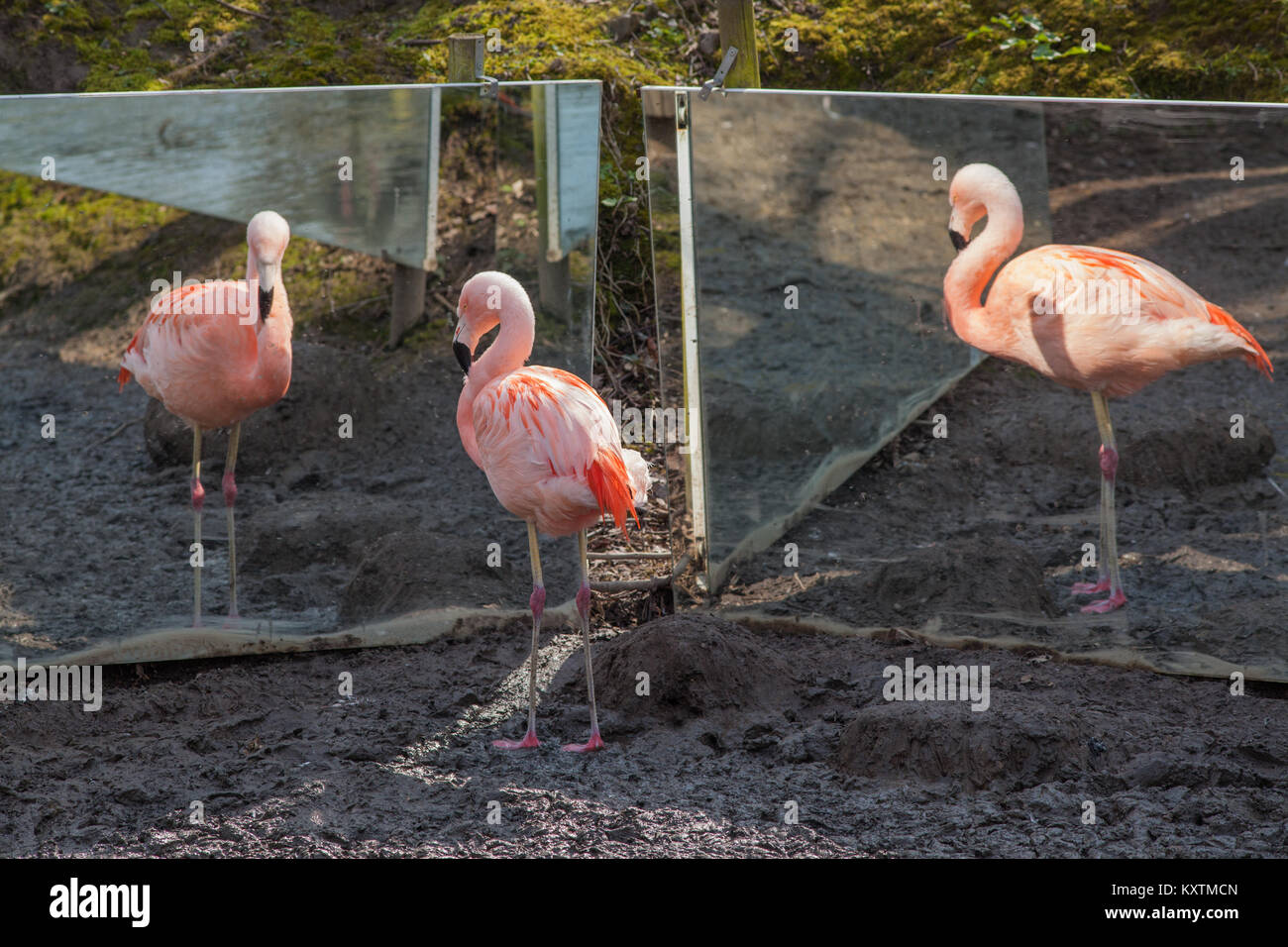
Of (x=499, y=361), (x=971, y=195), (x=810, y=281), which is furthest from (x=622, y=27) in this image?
(x=499, y=361)

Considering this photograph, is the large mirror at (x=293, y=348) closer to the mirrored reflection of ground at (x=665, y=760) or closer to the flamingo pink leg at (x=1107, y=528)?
the mirrored reflection of ground at (x=665, y=760)

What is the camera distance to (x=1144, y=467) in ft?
17.3

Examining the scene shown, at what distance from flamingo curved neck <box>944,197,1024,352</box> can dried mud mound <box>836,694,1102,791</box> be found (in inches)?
66.6

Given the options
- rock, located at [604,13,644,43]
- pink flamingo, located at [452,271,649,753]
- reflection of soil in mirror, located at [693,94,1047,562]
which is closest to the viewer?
pink flamingo, located at [452,271,649,753]

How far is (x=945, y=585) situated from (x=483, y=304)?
2.31 metres

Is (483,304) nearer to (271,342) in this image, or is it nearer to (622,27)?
(271,342)

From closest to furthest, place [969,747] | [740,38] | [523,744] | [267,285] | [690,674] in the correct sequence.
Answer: [969,747] < [523,744] < [690,674] < [267,285] < [740,38]

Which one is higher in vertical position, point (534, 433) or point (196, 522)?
point (534, 433)

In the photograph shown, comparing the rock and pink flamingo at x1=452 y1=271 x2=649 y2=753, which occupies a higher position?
the rock

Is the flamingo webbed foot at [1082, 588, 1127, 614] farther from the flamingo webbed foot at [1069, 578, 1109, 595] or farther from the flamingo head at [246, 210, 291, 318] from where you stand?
the flamingo head at [246, 210, 291, 318]

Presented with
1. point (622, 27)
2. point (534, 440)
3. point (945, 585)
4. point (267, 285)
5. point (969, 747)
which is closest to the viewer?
point (969, 747)

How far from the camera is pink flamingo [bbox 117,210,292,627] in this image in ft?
17.2

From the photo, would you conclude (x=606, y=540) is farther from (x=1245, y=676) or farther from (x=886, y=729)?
(x=1245, y=676)

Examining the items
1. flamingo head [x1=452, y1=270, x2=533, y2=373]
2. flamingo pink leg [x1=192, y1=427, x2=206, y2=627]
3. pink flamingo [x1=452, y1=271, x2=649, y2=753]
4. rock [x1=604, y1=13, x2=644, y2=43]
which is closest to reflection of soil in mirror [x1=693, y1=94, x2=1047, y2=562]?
pink flamingo [x1=452, y1=271, x2=649, y2=753]
